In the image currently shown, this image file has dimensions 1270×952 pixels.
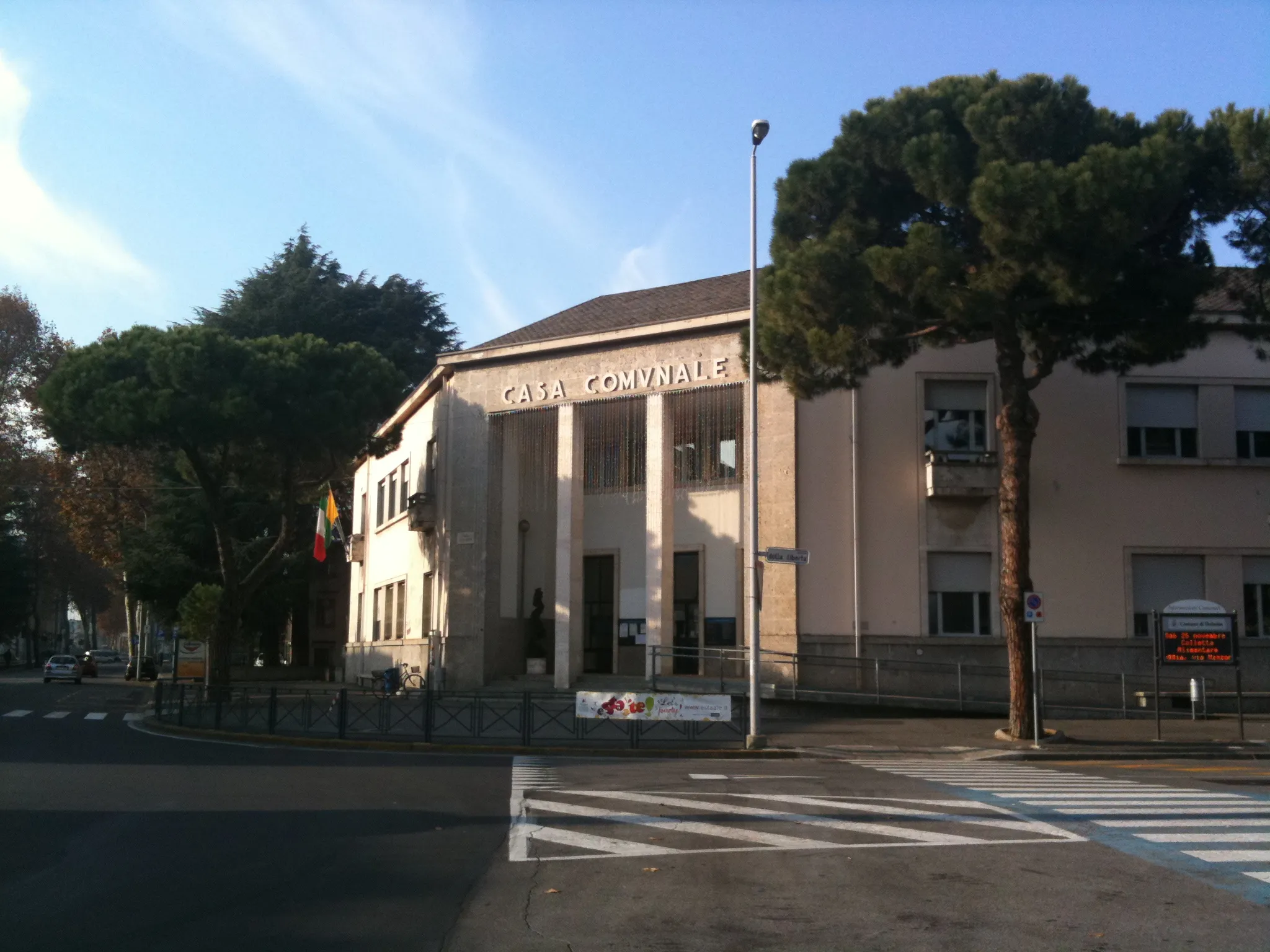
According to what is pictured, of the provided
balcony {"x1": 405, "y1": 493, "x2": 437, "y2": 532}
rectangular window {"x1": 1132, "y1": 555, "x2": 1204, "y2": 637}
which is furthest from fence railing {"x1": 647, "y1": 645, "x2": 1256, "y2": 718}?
balcony {"x1": 405, "y1": 493, "x2": 437, "y2": 532}

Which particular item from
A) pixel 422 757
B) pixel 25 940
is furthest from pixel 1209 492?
pixel 25 940

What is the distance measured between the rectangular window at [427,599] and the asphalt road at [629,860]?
1993 cm

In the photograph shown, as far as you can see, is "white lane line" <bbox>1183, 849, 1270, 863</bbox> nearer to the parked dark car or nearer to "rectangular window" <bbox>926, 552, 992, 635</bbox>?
"rectangular window" <bbox>926, 552, 992, 635</bbox>

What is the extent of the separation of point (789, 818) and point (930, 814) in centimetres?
146

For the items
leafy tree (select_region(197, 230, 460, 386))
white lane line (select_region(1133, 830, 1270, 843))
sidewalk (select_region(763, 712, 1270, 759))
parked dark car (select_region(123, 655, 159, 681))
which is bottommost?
parked dark car (select_region(123, 655, 159, 681))

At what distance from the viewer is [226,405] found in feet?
106

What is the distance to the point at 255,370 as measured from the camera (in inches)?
1323

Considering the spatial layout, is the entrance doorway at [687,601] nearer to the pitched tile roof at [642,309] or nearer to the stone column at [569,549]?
the stone column at [569,549]

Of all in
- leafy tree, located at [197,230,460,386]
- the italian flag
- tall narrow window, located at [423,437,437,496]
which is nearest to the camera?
tall narrow window, located at [423,437,437,496]

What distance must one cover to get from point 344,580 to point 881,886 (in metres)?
49.6

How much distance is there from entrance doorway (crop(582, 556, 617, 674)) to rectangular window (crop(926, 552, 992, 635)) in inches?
370

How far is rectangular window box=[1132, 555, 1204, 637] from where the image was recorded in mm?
27844

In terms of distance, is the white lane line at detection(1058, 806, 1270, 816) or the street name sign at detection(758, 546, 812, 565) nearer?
the white lane line at detection(1058, 806, 1270, 816)

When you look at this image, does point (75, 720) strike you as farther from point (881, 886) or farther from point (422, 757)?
point (881, 886)
